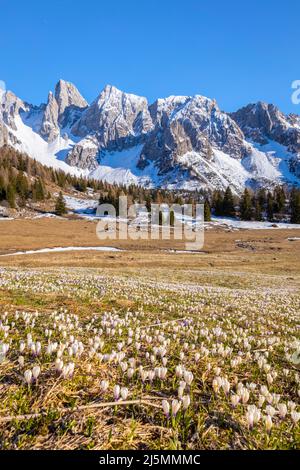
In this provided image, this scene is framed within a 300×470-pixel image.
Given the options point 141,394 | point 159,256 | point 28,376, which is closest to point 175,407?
point 141,394

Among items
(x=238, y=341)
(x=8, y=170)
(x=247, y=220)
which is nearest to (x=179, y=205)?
(x=247, y=220)

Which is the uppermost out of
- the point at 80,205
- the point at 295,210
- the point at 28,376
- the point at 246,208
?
the point at 80,205

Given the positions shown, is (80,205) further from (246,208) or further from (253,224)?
(253,224)


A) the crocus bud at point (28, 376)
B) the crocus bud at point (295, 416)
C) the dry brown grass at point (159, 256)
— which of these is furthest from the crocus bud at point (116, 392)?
the dry brown grass at point (159, 256)

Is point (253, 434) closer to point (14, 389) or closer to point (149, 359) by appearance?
point (149, 359)

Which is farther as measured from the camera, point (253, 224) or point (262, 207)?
point (262, 207)

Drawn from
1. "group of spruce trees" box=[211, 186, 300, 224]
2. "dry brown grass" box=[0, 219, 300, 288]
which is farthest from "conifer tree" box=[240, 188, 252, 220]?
"dry brown grass" box=[0, 219, 300, 288]

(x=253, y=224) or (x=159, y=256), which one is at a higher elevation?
(x=253, y=224)

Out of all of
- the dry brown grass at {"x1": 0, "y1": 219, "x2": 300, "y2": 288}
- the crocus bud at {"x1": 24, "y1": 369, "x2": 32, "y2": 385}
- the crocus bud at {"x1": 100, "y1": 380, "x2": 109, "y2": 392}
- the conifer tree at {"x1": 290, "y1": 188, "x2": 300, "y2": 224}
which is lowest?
the dry brown grass at {"x1": 0, "y1": 219, "x2": 300, "y2": 288}

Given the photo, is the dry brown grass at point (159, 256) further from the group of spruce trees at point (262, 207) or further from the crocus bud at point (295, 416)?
the group of spruce trees at point (262, 207)

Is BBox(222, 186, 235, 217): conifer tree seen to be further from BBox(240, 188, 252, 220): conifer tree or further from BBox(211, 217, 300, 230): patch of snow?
BBox(211, 217, 300, 230): patch of snow

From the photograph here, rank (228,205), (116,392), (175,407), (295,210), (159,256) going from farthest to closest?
(228,205) < (295,210) < (159,256) < (116,392) < (175,407)

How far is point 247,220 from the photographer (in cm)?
17400
